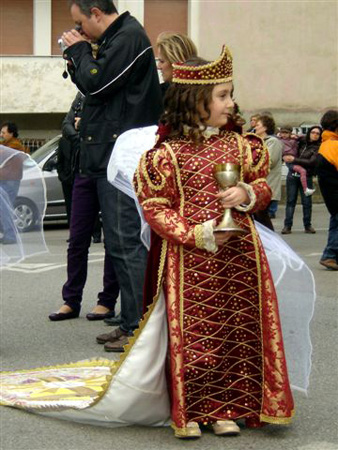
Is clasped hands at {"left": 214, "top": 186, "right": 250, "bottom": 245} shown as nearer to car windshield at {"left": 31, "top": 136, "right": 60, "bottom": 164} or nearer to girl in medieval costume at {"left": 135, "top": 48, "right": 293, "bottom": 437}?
girl in medieval costume at {"left": 135, "top": 48, "right": 293, "bottom": 437}

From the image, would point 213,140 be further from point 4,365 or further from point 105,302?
point 105,302

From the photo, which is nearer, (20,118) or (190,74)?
(190,74)

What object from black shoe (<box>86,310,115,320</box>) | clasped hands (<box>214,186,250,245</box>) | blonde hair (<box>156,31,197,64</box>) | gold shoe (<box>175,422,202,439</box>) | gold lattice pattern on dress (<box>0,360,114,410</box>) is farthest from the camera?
black shoe (<box>86,310,115,320</box>)

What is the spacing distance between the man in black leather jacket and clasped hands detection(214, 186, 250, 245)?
1888 mm

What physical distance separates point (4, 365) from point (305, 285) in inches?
87.3

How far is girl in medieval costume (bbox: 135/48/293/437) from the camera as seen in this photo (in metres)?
4.92

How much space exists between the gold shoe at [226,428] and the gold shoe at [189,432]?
0.28 ft

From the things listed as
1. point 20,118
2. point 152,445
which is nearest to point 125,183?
point 152,445

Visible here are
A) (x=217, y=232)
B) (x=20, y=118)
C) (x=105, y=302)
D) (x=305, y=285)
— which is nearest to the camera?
(x=217, y=232)

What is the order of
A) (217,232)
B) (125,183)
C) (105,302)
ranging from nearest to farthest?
(217,232) < (125,183) < (105,302)

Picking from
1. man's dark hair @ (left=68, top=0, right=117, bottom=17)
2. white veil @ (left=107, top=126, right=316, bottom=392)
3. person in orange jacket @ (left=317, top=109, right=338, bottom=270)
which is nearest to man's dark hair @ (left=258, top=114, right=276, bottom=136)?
person in orange jacket @ (left=317, top=109, right=338, bottom=270)

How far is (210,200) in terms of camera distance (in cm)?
495

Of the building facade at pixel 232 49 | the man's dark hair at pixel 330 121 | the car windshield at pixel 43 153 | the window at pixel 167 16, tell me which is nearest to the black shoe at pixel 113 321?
the man's dark hair at pixel 330 121

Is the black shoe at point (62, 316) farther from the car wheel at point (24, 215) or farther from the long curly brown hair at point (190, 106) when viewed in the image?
the long curly brown hair at point (190, 106)
